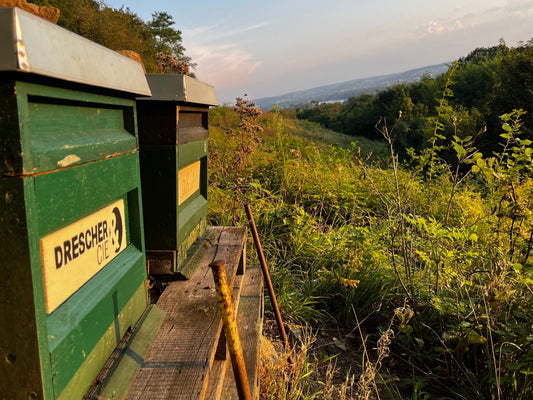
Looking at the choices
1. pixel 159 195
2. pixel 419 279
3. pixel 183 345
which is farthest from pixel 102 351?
pixel 419 279

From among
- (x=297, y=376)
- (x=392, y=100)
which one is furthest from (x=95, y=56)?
(x=392, y=100)

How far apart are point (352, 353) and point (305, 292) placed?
2.53 feet

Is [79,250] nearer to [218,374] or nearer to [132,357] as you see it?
[132,357]

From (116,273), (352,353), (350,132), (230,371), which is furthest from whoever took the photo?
(350,132)

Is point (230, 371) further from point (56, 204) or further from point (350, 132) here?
point (350, 132)

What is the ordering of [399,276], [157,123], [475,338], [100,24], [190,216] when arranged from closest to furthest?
1. [157,123]
2. [190,216]
3. [475,338]
4. [399,276]
5. [100,24]

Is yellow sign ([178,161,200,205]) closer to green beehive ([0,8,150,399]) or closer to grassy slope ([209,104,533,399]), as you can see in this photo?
green beehive ([0,8,150,399])

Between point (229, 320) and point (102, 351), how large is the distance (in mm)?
518

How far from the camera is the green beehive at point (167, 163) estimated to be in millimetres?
1750

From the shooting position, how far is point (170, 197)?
1.87 m

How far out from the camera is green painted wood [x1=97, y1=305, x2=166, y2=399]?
1.11m

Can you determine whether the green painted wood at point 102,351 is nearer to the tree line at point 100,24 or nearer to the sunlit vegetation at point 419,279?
the sunlit vegetation at point 419,279

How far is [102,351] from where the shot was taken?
117cm

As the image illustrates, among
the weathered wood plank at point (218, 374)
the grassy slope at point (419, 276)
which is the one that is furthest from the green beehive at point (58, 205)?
the grassy slope at point (419, 276)
